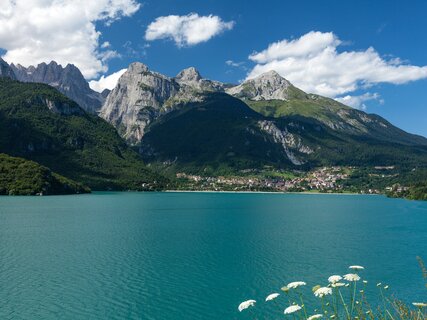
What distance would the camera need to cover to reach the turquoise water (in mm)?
35281

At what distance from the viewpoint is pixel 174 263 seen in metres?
51.7

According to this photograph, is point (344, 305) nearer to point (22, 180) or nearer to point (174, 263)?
point (174, 263)

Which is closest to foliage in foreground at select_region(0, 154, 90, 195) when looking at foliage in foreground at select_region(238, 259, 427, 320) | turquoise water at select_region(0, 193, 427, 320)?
turquoise water at select_region(0, 193, 427, 320)

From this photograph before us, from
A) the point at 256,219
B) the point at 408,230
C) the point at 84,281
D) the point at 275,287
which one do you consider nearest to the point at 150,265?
the point at 84,281

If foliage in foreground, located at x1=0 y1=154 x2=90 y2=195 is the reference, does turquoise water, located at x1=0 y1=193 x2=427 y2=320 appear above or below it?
below

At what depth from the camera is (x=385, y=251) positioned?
6384 cm

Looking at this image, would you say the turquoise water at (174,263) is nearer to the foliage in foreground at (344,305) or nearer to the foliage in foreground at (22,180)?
the foliage in foreground at (344,305)

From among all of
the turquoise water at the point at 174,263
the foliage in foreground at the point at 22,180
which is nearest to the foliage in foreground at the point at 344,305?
the turquoise water at the point at 174,263

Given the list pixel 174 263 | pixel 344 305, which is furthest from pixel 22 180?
pixel 344 305

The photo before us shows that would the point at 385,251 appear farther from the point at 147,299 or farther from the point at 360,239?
the point at 147,299

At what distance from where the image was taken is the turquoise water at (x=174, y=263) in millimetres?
35281

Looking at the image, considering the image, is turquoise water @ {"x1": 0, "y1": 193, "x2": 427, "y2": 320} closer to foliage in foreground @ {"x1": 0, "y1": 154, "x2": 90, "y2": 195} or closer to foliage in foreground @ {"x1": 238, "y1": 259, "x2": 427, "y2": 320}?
foliage in foreground @ {"x1": 238, "y1": 259, "x2": 427, "y2": 320}

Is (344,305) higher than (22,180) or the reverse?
the reverse

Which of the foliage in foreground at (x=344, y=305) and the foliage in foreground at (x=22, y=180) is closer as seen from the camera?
the foliage in foreground at (x=344, y=305)
